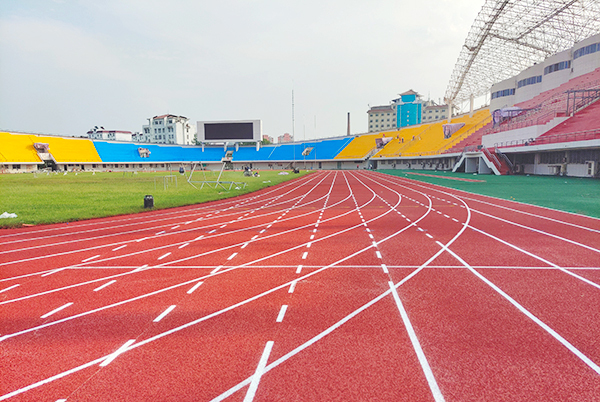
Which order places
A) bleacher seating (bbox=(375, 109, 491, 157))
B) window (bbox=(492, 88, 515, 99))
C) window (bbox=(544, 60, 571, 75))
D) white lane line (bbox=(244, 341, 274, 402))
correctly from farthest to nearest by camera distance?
1. bleacher seating (bbox=(375, 109, 491, 157))
2. window (bbox=(492, 88, 515, 99))
3. window (bbox=(544, 60, 571, 75))
4. white lane line (bbox=(244, 341, 274, 402))

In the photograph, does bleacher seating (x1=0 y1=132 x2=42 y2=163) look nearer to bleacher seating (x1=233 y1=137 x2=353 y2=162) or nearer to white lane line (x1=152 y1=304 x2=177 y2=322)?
bleacher seating (x1=233 y1=137 x2=353 y2=162)

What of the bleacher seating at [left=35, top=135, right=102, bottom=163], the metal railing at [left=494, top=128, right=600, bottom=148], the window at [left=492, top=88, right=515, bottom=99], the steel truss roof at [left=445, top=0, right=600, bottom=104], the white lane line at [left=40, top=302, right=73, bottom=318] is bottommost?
the white lane line at [left=40, top=302, right=73, bottom=318]

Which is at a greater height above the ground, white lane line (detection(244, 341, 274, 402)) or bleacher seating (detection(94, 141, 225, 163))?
bleacher seating (detection(94, 141, 225, 163))

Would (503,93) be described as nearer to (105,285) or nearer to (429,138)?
(429,138)


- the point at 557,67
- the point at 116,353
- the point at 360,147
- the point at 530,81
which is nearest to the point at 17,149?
the point at 360,147

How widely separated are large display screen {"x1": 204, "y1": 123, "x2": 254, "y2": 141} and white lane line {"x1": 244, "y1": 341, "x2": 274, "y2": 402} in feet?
243

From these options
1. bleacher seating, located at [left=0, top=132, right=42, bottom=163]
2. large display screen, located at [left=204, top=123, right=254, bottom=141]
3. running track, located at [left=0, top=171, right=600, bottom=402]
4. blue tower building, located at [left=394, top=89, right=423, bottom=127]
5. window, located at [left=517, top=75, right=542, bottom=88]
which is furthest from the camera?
blue tower building, located at [left=394, top=89, right=423, bottom=127]

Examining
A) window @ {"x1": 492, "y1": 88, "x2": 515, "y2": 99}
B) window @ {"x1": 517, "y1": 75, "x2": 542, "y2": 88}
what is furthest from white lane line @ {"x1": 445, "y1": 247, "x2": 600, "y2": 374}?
window @ {"x1": 492, "y1": 88, "x2": 515, "y2": 99}

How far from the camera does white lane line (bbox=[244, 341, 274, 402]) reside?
338 centimetres

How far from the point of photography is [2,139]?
218 feet

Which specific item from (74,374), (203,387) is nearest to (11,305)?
(74,374)

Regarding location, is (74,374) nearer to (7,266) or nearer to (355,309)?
(355,309)

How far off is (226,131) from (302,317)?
74241 mm

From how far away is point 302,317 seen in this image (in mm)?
5133
